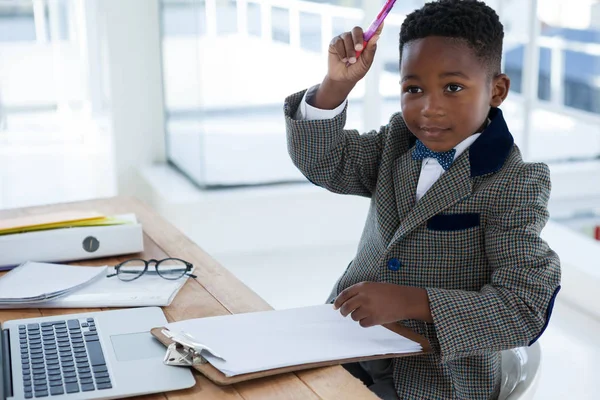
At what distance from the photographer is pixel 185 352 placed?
3.63 ft

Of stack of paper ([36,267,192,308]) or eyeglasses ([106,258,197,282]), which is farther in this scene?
eyeglasses ([106,258,197,282])

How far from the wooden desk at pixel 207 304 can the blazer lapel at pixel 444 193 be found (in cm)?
28

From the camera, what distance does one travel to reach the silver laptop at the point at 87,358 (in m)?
1.03

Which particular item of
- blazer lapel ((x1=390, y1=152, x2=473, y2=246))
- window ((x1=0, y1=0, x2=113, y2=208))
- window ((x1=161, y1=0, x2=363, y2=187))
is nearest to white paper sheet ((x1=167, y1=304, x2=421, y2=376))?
blazer lapel ((x1=390, y1=152, x2=473, y2=246))

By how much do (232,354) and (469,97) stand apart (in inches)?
21.6

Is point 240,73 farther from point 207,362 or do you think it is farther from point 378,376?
point 207,362

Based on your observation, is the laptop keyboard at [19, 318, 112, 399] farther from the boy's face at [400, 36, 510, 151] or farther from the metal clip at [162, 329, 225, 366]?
the boy's face at [400, 36, 510, 151]

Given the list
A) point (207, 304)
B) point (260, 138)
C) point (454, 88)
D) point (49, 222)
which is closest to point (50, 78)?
point (260, 138)

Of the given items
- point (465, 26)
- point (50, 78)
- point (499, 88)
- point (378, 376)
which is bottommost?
point (378, 376)

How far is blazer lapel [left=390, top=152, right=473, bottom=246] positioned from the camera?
4.32 ft

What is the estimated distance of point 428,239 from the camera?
135 centimetres

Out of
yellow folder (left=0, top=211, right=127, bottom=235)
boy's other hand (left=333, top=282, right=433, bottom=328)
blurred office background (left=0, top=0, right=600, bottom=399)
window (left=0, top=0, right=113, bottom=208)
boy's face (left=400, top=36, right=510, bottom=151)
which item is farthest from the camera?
window (left=0, top=0, right=113, bottom=208)

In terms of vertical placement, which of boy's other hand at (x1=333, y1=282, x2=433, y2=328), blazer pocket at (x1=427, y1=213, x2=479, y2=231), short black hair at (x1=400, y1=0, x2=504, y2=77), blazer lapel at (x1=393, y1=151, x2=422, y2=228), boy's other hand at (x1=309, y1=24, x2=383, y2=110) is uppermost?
short black hair at (x1=400, y1=0, x2=504, y2=77)

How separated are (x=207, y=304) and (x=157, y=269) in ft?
0.57
